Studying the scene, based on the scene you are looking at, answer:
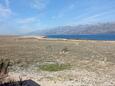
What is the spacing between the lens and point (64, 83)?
36.9 feet

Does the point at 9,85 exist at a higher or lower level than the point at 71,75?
higher

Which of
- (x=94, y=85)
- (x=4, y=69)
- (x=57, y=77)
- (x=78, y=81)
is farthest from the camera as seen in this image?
(x=57, y=77)

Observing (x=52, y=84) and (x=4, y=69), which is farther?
(x=52, y=84)

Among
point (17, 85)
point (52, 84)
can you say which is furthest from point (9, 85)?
point (52, 84)

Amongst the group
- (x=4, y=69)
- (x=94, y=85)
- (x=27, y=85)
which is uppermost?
(x=4, y=69)

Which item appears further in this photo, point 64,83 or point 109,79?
point 109,79

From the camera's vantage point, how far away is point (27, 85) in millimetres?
7449

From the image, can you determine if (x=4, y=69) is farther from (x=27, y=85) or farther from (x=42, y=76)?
(x=42, y=76)

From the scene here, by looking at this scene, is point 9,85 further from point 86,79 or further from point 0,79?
point 86,79

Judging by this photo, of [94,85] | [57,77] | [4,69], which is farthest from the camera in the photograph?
[57,77]

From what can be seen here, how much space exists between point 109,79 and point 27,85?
648 cm

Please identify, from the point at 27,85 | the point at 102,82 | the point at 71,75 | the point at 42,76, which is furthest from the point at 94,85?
the point at 27,85

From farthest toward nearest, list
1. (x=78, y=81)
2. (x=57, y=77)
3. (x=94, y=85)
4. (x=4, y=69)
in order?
(x=57, y=77) → (x=78, y=81) → (x=94, y=85) → (x=4, y=69)

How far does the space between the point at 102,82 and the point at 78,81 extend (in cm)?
138
